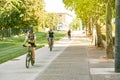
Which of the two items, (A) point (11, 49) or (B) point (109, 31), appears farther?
(A) point (11, 49)

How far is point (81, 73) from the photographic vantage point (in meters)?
16.3

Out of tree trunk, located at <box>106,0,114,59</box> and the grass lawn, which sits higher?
tree trunk, located at <box>106,0,114,59</box>

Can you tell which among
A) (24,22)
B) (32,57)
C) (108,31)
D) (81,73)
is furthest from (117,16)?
(24,22)

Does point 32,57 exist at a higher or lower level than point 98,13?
lower

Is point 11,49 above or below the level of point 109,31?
below

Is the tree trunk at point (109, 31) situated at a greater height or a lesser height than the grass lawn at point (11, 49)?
greater

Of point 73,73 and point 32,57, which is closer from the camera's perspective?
point 73,73

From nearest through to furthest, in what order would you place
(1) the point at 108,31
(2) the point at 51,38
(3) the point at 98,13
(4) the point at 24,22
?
(1) the point at 108,31 → (2) the point at 51,38 → (3) the point at 98,13 → (4) the point at 24,22

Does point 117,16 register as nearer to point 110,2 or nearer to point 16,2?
point 110,2

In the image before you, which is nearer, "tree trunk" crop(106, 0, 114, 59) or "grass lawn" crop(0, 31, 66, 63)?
"tree trunk" crop(106, 0, 114, 59)

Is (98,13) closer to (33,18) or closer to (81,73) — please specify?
(81,73)

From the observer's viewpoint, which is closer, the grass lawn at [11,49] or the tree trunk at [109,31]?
the tree trunk at [109,31]

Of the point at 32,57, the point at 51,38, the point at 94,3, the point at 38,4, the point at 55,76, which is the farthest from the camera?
the point at 38,4

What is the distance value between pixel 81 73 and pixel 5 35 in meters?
55.4
